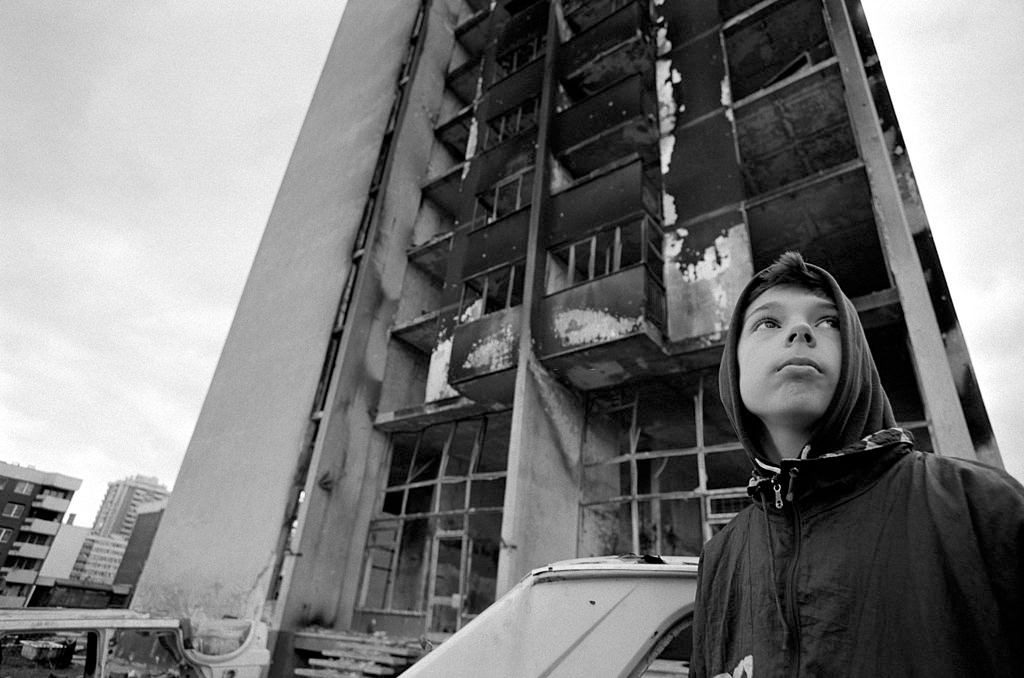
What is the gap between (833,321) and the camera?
1537mm

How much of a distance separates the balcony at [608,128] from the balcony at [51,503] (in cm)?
5790

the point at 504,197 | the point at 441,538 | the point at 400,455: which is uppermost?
the point at 504,197

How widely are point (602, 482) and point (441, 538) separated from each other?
12.1 ft

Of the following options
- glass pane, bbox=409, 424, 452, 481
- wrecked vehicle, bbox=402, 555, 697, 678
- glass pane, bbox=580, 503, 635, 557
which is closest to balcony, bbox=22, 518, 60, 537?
glass pane, bbox=409, 424, 452, 481

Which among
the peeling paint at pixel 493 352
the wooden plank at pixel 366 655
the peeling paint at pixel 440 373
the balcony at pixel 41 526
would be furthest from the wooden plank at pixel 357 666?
the balcony at pixel 41 526

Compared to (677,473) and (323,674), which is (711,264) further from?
(323,674)

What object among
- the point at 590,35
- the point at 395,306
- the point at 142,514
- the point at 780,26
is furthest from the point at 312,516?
the point at 142,514

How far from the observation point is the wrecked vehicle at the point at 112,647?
5.07m

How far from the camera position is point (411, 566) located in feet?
39.9

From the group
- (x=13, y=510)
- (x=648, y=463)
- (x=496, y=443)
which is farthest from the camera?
(x=13, y=510)

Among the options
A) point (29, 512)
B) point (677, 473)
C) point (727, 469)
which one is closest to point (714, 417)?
point (677, 473)

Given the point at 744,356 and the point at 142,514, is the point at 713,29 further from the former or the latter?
the point at 142,514

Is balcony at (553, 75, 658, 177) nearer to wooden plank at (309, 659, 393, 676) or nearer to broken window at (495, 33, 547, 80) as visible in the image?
broken window at (495, 33, 547, 80)

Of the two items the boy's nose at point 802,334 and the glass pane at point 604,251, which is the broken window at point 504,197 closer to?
the glass pane at point 604,251
